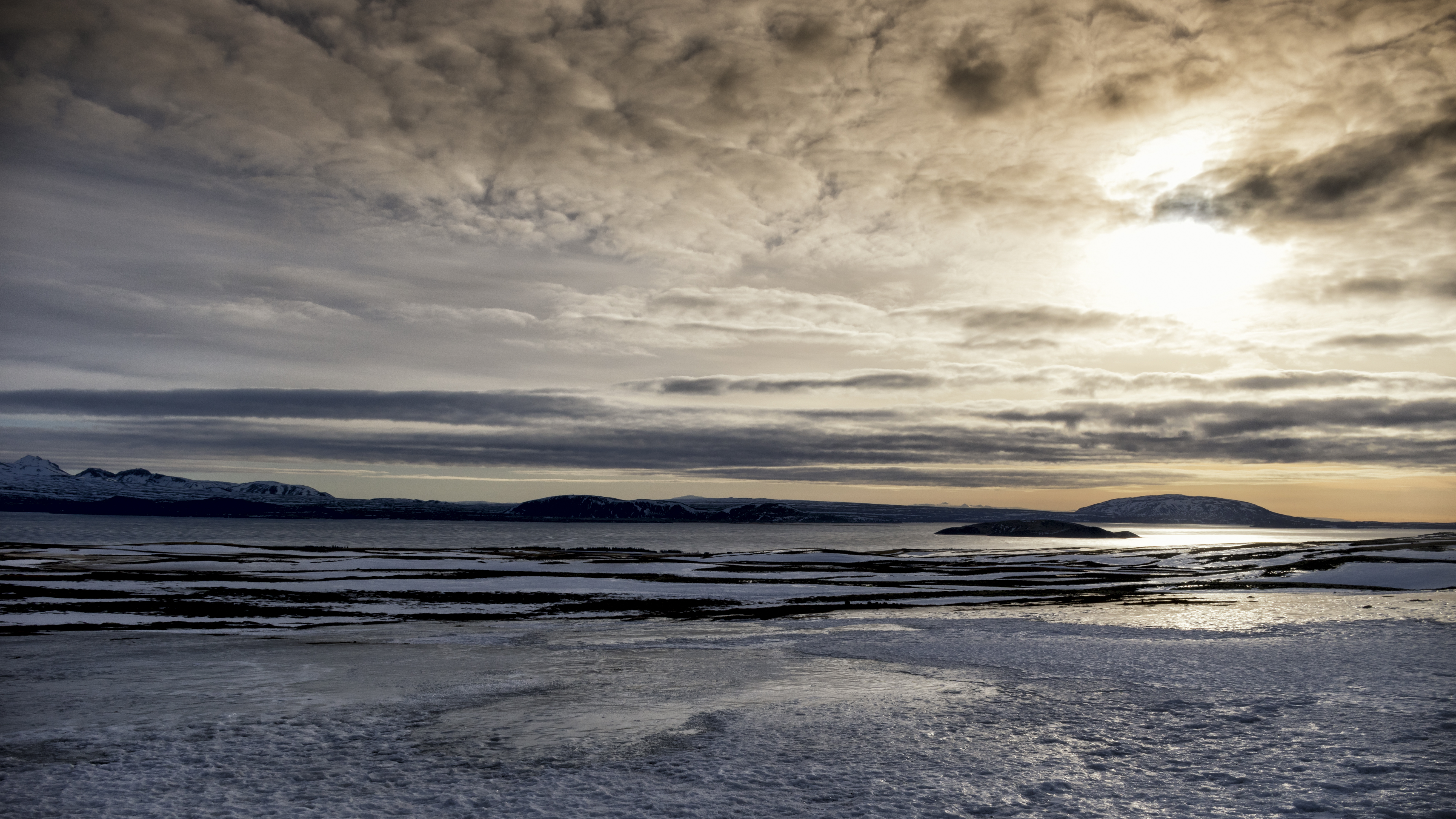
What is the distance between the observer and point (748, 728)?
38.1 ft

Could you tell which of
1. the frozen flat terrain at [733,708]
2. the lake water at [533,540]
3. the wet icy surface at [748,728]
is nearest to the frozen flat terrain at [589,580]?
the frozen flat terrain at [733,708]

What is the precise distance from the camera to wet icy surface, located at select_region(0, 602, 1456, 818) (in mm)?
8539

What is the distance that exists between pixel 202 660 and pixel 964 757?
16.6 m

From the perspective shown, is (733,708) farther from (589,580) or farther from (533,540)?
(533,540)

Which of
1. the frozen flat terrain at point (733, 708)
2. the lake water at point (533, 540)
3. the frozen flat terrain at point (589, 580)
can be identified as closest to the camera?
the frozen flat terrain at point (733, 708)

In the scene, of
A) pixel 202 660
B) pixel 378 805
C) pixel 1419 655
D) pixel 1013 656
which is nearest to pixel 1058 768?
pixel 378 805

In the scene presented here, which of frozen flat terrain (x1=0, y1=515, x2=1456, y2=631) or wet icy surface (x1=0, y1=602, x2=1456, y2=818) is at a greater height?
wet icy surface (x1=0, y1=602, x2=1456, y2=818)

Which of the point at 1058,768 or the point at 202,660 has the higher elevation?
the point at 1058,768

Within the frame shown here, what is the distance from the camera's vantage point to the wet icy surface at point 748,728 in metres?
8.54

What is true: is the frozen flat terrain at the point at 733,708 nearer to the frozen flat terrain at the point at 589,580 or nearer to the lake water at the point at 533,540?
the frozen flat terrain at the point at 589,580

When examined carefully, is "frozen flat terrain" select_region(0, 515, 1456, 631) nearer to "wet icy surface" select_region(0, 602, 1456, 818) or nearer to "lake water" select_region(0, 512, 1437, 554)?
"wet icy surface" select_region(0, 602, 1456, 818)

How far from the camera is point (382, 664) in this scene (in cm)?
1767

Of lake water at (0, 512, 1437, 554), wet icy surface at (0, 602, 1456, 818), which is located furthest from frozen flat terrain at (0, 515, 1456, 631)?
lake water at (0, 512, 1437, 554)

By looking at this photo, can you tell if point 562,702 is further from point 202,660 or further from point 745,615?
point 745,615
